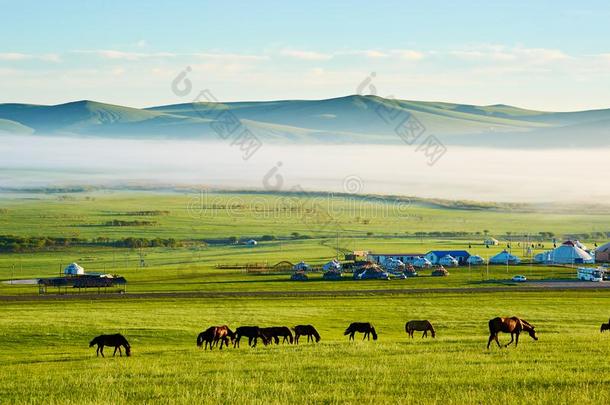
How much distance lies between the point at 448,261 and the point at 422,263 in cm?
558

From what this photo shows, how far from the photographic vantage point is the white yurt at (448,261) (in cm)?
12155

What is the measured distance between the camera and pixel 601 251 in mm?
131125

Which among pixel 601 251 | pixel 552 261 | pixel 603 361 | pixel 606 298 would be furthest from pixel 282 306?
pixel 601 251

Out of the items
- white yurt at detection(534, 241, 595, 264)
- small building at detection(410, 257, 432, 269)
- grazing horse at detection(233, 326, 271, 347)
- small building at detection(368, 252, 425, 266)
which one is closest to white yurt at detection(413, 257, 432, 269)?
small building at detection(410, 257, 432, 269)

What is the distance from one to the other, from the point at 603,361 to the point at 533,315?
33657mm

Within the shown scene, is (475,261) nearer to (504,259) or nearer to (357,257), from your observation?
(504,259)

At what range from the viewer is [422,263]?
11862cm

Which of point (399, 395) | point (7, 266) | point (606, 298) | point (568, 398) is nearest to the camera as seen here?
point (568, 398)

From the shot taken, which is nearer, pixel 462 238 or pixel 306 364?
pixel 306 364

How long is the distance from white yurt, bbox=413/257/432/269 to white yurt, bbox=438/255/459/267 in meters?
3.39

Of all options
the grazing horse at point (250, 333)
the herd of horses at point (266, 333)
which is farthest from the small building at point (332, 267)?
the grazing horse at point (250, 333)

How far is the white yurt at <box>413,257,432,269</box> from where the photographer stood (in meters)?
118

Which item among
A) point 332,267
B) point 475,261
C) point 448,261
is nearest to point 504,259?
point 475,261

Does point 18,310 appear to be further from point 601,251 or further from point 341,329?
point 601,251
